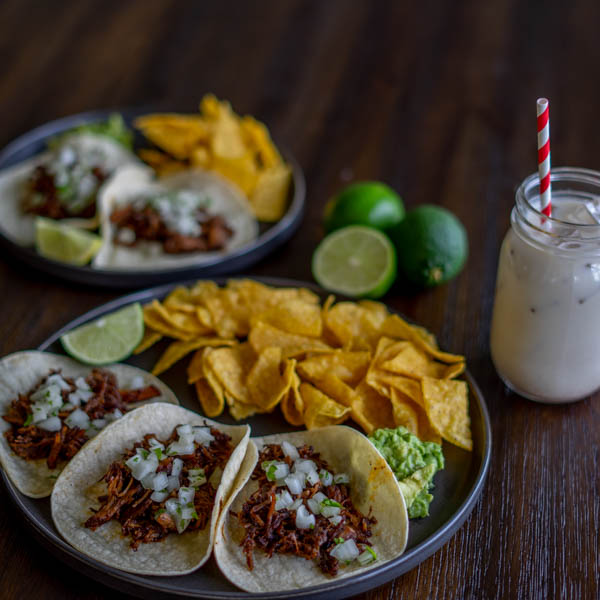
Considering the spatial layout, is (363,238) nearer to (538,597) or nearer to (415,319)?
(415,319)

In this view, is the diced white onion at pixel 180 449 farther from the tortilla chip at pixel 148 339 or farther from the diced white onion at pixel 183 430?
the tortilla chip at pixel 148 339

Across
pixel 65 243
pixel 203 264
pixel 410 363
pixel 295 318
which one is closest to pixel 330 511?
pixel 410 363

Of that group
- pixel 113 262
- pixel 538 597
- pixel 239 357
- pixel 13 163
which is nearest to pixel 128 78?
pixel 13 163

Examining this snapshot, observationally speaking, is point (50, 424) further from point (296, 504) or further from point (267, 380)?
point (296, 504)

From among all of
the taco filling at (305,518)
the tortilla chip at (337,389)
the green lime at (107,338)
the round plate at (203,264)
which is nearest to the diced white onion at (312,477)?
the taco filling at (305,518)

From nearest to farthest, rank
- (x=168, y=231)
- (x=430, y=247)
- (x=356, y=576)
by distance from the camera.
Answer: (x=356, y=576)
(x=430, y=247)
(x=168, y=231)

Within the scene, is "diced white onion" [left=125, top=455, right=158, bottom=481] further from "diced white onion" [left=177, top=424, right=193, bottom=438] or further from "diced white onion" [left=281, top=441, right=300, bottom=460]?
"diced white onion" [left=281, top=441, right=300, bottom=460]
